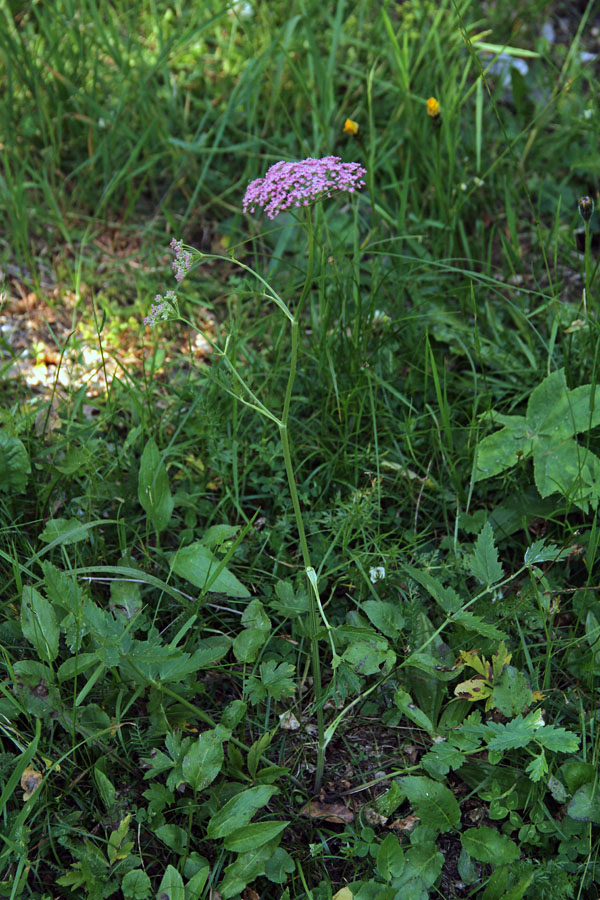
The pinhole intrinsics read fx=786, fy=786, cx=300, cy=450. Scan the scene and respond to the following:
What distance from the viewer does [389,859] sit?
1.49m

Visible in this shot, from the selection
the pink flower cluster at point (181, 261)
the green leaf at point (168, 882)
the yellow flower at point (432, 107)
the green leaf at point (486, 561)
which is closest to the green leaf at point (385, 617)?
the green leaf at point (486, 561)

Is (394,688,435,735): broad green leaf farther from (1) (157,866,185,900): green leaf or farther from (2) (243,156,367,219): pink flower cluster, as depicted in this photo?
(2) (243,156,367,219): pink flower cluster

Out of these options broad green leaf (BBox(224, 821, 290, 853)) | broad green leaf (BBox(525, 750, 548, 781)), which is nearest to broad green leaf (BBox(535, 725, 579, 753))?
broad green leaf (BBox(525, 750, 548, 781))

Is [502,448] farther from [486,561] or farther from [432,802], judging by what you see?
[432,802]

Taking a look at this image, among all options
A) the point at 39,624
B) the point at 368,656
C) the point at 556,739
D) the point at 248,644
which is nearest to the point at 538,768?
the point at 556,739

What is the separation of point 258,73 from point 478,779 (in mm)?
2497

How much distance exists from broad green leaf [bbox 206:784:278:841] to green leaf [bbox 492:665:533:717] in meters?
0.49

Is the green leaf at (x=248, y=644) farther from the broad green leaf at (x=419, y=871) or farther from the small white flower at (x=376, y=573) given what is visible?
the broad green leaf at (x=419, y=871)

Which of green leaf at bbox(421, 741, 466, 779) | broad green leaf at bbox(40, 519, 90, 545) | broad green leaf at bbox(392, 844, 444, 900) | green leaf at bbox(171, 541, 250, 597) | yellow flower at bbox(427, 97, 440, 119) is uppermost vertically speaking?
yellow flower at bbox(427, 97, 440, 119)

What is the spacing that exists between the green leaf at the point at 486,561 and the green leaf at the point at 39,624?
2.95 feet

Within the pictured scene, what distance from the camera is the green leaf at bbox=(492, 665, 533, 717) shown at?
1.62 m

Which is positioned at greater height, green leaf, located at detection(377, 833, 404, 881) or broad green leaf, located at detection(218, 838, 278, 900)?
broad green leaf, located at detection(218, 838, 278, 900)

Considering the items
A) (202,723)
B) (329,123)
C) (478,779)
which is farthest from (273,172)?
(329,123)

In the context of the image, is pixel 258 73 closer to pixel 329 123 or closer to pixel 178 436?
pixel 329 123
